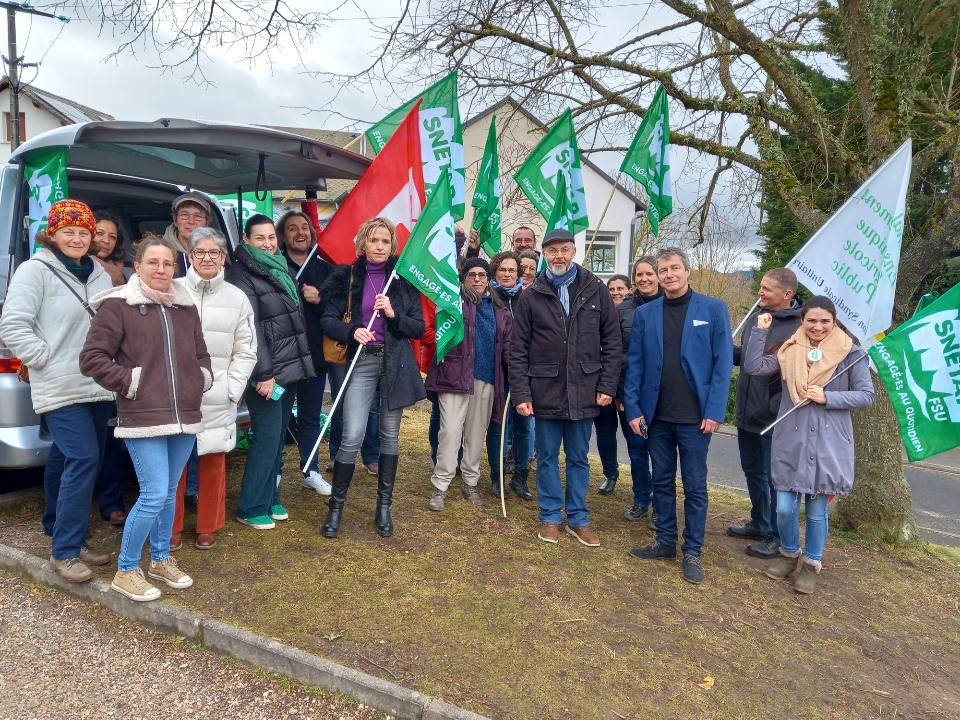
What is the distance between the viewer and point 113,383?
3328 millimetres

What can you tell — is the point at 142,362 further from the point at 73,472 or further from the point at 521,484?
the point at 521,484

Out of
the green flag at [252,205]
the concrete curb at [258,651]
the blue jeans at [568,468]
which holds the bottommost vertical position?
the concrete curb at [258,651]

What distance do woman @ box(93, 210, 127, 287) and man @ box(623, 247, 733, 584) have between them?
11.1 feet

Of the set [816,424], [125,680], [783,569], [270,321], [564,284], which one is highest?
[564,284]

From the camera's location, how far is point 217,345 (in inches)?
157

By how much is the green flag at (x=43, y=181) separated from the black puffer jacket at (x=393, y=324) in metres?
1.70

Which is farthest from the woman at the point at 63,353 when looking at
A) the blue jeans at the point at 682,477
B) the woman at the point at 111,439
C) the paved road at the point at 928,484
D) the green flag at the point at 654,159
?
the paved road at the point at 928,484

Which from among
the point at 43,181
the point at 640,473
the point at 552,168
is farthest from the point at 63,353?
the point at 552,168

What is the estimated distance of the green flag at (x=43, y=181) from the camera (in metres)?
4.18

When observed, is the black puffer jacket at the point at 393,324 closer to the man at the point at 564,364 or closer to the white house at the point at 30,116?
the man at the point at 564,364

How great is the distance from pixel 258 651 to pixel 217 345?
5.63ft

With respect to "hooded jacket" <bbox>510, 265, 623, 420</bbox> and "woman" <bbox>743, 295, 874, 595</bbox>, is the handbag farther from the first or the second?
"woman" <bbox>743, 295, 874, 595</bbox>

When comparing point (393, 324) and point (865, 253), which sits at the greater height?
point (865, 253)

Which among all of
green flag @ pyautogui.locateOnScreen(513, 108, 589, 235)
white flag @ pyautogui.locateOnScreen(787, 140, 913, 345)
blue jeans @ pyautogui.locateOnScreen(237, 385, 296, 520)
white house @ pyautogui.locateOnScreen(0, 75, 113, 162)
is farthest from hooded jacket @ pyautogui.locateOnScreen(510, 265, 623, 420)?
white house @ pyautogui.locateOnScreen(0, 75, 113, 162)
